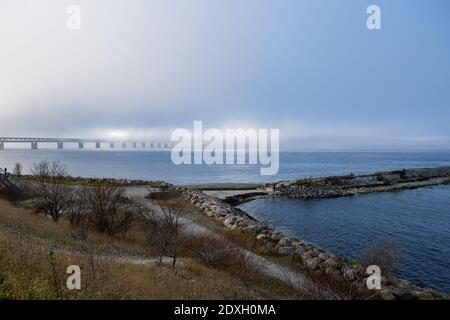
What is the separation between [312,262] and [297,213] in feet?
49.6

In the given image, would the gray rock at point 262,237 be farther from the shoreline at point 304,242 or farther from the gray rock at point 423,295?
the gray rock at point 423,295

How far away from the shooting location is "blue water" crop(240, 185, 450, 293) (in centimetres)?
1573

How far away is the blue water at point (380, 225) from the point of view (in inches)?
619

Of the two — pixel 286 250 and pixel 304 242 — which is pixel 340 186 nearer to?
pixel 304 242

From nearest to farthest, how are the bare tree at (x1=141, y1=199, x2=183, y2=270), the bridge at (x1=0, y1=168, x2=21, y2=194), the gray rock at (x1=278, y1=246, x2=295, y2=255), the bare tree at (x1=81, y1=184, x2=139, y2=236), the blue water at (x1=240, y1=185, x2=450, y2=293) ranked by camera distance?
1. the bare tree at (x1=141, y1=199, x2=183, y2=270)
2. the blue water at (x1=240, y1=185, x2=450, y2=293)
3. the gray rock at (x1=278, y1=246, x2=295, y2=255)
4. the bare tree at (x1=81, y1=184, x2=139, y2=236)
5. the bridge at (x1=0, y1=168, x2=21, y2=194)

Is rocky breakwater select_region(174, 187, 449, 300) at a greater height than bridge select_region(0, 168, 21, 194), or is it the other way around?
bridge select_region(0, 168, 21, 194)

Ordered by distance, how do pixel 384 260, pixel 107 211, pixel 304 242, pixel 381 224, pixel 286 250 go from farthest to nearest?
pixel 381 224
pixel 107 211
pixel 304 242
pixel 286 250
pixel 384 260

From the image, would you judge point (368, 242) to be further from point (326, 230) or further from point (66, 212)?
point (66, 212)

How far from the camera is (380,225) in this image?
23.5 m

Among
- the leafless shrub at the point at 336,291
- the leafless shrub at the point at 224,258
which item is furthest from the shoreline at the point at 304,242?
the leafless shrub at the point at 224,258

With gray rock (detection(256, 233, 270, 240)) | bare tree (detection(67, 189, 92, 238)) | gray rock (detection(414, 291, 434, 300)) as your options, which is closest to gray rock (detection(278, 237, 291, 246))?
gray rock (detection(256, 233, 270, 240))

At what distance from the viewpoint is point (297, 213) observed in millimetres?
29328

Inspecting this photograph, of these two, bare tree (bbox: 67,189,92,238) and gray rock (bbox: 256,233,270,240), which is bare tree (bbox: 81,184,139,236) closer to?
bare tree (bbox: 67,189,92,238)

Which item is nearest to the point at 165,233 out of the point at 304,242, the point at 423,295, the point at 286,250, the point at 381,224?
the point at 286,250
